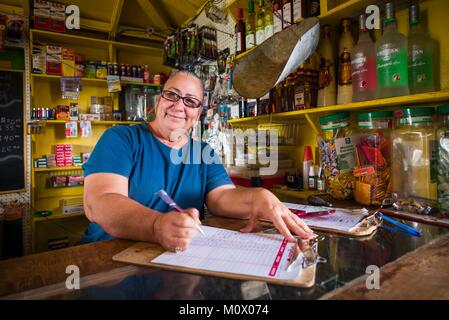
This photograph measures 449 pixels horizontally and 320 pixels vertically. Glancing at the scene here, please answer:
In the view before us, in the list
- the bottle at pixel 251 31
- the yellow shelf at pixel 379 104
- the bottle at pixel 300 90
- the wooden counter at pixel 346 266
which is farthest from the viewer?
the bottle at pixel 251 31

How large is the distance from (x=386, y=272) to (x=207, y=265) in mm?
339

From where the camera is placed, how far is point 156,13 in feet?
9.23

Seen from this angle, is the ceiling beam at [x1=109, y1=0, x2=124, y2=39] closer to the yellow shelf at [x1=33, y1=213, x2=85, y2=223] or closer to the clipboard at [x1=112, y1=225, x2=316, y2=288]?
the yellow shelf at [x1=33, y1=213, x2=85, y2=223]

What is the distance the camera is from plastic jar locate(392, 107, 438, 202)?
96cm

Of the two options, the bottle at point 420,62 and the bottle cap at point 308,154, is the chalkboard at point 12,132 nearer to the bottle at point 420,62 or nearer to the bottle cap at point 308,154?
the bottle cap at point 308,154

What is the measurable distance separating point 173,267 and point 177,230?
8 centimetres

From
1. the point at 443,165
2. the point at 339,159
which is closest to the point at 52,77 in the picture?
the point at 339,159

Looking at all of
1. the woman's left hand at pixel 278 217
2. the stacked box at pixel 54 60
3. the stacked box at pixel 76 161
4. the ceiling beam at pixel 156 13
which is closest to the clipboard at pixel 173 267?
the woman's left hand at pixel 278 217

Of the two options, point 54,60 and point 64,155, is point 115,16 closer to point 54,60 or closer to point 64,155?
point 54,60

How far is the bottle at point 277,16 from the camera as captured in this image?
1407mm

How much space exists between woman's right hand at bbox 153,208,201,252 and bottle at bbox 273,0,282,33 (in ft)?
3.85

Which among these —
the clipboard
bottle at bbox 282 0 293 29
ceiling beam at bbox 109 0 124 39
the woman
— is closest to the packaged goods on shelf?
ceiling beam at bbox 109 0 124 39

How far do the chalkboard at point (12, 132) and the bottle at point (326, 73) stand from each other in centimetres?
254

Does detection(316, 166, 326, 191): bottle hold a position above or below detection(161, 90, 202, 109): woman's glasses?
below
